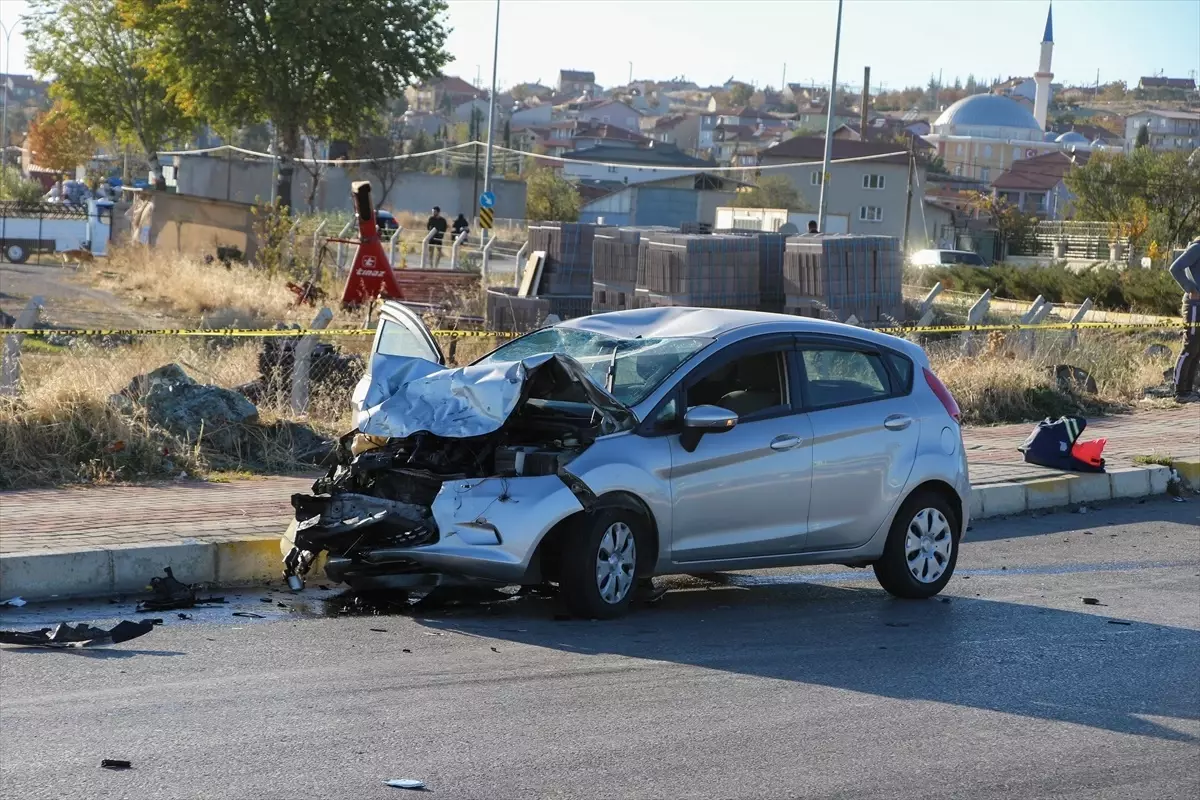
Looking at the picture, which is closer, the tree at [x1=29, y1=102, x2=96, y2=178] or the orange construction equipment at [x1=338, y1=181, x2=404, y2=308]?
the orange construction equipment at [x1=338, y1=181, x2=404, y2=308]

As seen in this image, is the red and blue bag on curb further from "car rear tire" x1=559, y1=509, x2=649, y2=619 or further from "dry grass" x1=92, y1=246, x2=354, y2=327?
"dry grass" x1=92, y1=246, x2=354, y2=327

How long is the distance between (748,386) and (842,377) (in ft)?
2.14

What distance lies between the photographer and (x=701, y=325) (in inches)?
346

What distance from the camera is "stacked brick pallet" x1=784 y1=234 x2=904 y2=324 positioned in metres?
21.5

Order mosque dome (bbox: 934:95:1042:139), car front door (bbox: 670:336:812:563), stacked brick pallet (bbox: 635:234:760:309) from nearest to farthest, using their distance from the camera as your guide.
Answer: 1. car front door (bbox: 670:336:812:563)
2. stacked brick pallet (bbox: 635:234:760:309)
3. mosque dome (bbox: 934:95:1042:139)

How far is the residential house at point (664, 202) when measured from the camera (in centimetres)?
8912

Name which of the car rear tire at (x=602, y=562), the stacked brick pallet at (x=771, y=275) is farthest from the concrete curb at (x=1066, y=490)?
the stacked brick pallet at (x=771, y=275)

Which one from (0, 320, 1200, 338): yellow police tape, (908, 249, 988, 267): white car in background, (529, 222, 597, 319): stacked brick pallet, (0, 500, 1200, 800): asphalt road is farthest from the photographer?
(908, 249, 988, 267): white car in background

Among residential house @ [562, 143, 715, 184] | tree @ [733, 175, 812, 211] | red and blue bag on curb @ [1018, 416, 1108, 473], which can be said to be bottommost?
red and blue bag on curb @ [1018, 416, 1108, 473]

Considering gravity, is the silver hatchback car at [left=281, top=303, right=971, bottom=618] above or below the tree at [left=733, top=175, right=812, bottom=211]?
below

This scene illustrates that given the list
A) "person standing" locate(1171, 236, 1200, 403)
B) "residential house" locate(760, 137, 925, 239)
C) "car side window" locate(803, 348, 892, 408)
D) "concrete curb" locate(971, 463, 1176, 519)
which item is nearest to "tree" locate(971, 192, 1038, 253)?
"residential house" locate(760, 137, 925, 239)

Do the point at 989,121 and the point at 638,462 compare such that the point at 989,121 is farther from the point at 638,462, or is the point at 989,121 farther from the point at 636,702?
the point at 636,702

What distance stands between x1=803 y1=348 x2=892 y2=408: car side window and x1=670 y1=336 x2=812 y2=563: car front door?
5.2 inches

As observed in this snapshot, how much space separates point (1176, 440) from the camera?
51.0ft
